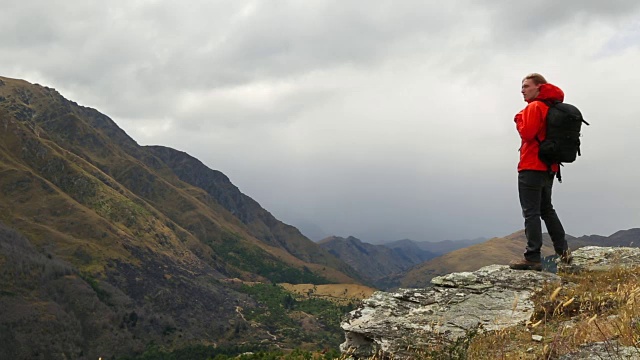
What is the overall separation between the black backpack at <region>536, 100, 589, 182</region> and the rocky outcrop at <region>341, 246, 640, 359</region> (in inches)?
97.0

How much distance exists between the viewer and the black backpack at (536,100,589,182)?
762 cm

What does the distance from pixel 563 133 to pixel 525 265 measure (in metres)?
2.94

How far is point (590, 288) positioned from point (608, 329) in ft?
9.09

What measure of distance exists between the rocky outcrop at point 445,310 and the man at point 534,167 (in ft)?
2.14

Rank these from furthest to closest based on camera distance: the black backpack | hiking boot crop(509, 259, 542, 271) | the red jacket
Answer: hiking boot crop(509, 259, 542, 271), the red jacket, the black backpack

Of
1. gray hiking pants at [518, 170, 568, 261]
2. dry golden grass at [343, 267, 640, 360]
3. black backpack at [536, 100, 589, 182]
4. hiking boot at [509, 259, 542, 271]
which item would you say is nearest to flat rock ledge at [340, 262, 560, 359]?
hiking boot at [509, 259, 542, 271]

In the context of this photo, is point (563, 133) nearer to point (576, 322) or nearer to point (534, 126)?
point (534, 126)

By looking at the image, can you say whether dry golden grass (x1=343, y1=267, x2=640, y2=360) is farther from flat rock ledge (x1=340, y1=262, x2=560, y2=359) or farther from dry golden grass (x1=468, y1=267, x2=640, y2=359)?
flat rock ledge (x1=340, y1=262, x2=560, y2=359)

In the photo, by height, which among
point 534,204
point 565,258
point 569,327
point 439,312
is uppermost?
point 534,204

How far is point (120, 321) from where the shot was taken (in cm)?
14088

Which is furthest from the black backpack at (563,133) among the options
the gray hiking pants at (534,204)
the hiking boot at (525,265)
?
the hiking boot at (525,265)

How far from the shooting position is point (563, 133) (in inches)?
301

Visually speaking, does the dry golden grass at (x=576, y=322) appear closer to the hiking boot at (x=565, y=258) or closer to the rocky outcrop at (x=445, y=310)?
the rocky outcrop at (x=445, y=310)

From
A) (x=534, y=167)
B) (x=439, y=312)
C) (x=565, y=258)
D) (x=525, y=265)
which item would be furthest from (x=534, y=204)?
(x=439, y=312)
